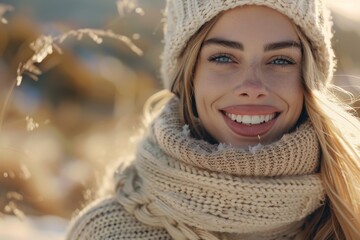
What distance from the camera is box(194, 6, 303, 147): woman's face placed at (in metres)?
2.37

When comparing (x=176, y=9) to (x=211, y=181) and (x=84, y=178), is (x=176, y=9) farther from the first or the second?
(x=84, y=178)

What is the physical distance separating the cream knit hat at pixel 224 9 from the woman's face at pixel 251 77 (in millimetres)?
36

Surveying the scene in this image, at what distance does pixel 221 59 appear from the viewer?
2453mm

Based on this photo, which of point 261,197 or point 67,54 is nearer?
point 261,197

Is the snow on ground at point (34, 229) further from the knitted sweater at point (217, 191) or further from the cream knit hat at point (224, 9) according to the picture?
the cream knit hat at point (224, 9)

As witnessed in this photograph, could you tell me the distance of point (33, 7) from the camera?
26.4 feet

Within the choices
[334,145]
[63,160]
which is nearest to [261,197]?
[334,145]

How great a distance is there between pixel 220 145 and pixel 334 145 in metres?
0.37

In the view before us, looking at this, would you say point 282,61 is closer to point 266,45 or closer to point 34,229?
point 266,45

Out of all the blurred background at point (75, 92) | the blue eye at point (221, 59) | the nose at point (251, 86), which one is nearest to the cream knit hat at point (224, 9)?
the blue eye at point (221, 59)

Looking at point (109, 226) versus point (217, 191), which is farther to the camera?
point (109, 226)

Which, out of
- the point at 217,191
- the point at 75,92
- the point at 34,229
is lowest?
the point at 75,92

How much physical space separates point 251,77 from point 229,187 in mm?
348

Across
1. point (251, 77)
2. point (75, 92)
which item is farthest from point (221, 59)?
point (75, 92)
